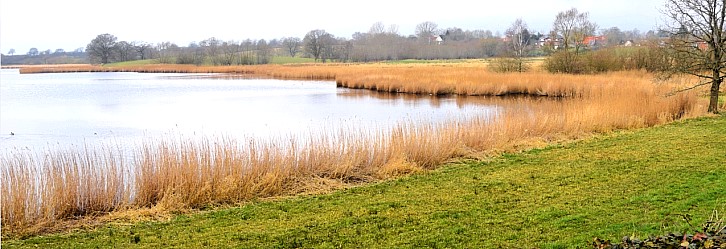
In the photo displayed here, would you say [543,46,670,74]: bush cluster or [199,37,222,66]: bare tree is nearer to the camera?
[543,46,670,74]: bush cluster

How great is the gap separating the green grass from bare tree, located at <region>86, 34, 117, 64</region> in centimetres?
7732

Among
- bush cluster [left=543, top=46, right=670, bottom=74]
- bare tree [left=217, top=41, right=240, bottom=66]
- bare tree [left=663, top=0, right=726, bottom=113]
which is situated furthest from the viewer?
bare tree [left=217, top=41, right=240, bottom=66]

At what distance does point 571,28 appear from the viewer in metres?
31.7

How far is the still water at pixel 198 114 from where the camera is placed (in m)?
13.4

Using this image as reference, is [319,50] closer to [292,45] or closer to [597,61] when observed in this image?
[292,45]

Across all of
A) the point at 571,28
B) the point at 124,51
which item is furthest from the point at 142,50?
the point at 571,28

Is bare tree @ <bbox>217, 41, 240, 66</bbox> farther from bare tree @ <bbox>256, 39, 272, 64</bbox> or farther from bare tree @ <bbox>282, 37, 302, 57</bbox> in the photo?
bare tree @ <bbox>282, 37, 302, 57</bbox>

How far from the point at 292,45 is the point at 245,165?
9409cm

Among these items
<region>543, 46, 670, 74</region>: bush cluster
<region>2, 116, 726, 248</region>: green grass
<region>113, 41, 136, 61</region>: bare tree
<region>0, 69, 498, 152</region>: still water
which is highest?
<region>113, 41, 136, 61</region>: bare tree

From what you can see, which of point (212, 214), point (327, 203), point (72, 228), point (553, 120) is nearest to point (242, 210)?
point (212, 214)

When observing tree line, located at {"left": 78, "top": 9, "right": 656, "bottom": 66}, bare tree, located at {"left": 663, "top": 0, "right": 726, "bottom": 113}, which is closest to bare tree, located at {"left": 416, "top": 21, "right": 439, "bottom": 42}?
tree line, located at {"left": 78, "top": 9, "right": 656, "bottom": 66}

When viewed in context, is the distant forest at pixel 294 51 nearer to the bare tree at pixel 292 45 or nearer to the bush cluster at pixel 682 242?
the bare tree at pixel 292 45

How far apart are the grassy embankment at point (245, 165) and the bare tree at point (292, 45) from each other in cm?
8668

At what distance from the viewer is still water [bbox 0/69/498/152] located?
44.1ft
